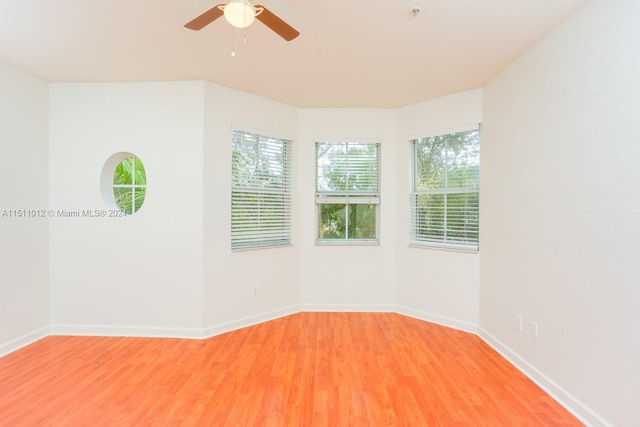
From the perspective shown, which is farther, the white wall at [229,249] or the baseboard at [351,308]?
the baseboard at [351,308]

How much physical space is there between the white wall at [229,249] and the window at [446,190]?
1.69m

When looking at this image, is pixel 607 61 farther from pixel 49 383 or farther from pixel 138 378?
pixel 49 383

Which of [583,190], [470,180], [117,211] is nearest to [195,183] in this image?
[117,211]

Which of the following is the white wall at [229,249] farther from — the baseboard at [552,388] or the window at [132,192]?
the baseboard at [552,388]

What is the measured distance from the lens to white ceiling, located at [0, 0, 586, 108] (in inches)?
83.7

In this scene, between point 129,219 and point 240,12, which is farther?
point 129,219

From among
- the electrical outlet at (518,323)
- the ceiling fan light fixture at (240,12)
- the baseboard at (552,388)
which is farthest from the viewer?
the electrical outlet at (518,323)

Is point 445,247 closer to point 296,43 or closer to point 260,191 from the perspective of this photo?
point 260,191

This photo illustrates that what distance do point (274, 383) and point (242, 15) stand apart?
243cm

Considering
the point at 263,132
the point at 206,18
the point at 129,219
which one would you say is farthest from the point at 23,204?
the point at 206,18

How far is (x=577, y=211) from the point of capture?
2.16m

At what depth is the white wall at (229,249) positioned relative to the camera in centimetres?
338

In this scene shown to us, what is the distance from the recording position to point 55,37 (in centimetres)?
249

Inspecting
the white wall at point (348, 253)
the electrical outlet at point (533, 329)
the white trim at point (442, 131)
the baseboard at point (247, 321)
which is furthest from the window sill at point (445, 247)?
the baseboard at point (247, 321)
